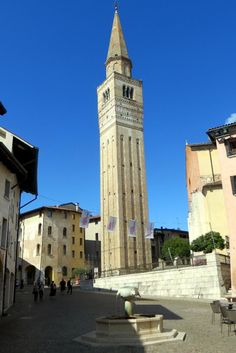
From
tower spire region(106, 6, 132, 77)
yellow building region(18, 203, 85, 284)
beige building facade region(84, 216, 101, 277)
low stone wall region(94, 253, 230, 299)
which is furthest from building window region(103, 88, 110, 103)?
low stone wall region(94, 253, 230, 299)

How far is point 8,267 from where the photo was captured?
22.4 meters

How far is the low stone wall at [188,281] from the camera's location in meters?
28.3

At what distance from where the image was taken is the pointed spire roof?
86.2m

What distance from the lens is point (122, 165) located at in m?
73.2

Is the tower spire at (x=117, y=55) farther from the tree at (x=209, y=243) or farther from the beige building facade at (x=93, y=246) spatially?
the tree at (x=209, y=243)

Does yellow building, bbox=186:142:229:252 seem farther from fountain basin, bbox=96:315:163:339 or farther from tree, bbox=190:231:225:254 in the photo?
fountain basin, bbox=96:315:163:339

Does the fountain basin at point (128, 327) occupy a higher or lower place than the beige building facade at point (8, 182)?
lower

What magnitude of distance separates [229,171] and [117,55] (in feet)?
210

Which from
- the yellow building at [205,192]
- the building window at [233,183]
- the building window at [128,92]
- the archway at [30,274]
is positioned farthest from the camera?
the building window at [128,92]

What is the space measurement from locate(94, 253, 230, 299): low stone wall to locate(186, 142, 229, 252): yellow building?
9.32 metres

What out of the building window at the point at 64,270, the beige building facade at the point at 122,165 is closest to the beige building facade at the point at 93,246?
the building window at the point at 64,270

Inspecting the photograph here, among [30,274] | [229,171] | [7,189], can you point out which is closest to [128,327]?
[7,189]

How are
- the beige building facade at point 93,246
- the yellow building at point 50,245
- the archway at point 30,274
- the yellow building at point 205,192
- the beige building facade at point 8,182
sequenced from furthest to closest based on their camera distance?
the beige building facade at point 93,246 → the archway at point 30,274 → the yellow building at point 50,245 → the yellow building at point 205,192 → the beige building facade at point 8,182

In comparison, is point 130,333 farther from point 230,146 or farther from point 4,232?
→ point 230,146
